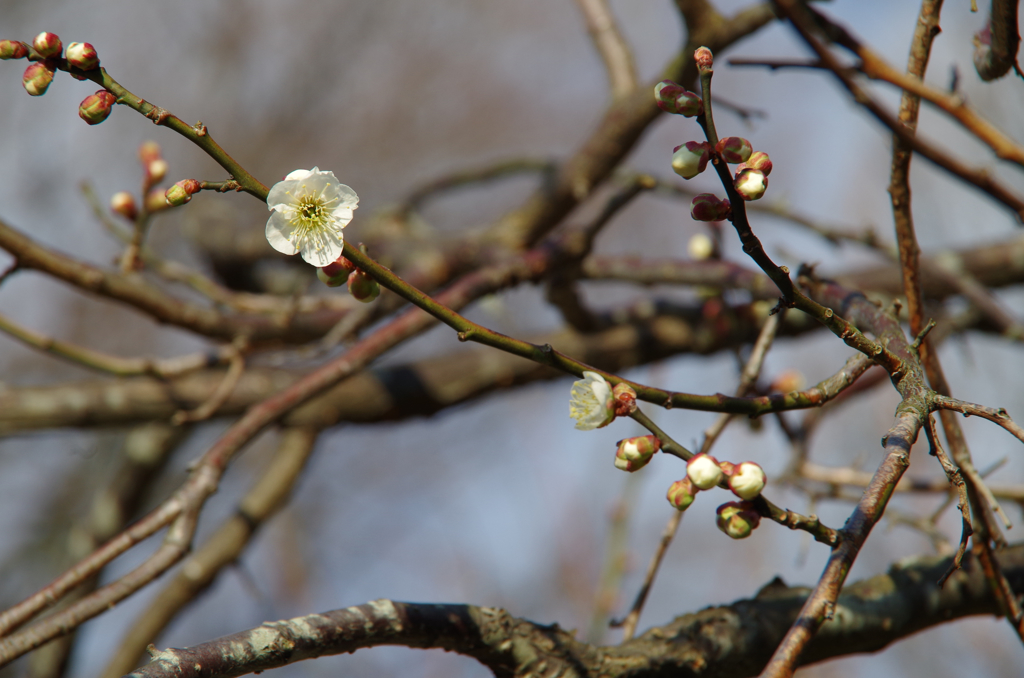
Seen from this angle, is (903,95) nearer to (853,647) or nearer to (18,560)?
(853,647)

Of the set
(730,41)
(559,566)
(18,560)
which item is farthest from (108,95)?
(18,560)

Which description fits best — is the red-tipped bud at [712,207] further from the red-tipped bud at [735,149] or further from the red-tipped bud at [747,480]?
the red-tipped bud at [747,480]

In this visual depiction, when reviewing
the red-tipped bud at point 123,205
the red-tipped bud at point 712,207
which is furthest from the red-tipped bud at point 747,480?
the red-tipped bud at point 123,205

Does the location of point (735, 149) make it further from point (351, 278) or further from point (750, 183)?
point (351, 278)

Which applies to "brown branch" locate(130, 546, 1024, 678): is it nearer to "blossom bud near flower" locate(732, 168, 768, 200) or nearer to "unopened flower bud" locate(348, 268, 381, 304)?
"unopened flower bud" locate(348, 268, 381, 304)

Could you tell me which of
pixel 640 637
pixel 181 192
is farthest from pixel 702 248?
pixel 181 192

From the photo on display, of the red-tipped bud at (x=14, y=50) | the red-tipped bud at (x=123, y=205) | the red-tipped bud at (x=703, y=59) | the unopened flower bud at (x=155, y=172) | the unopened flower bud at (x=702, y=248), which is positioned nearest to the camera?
the red-tipped bud at (x=703, y=59)
